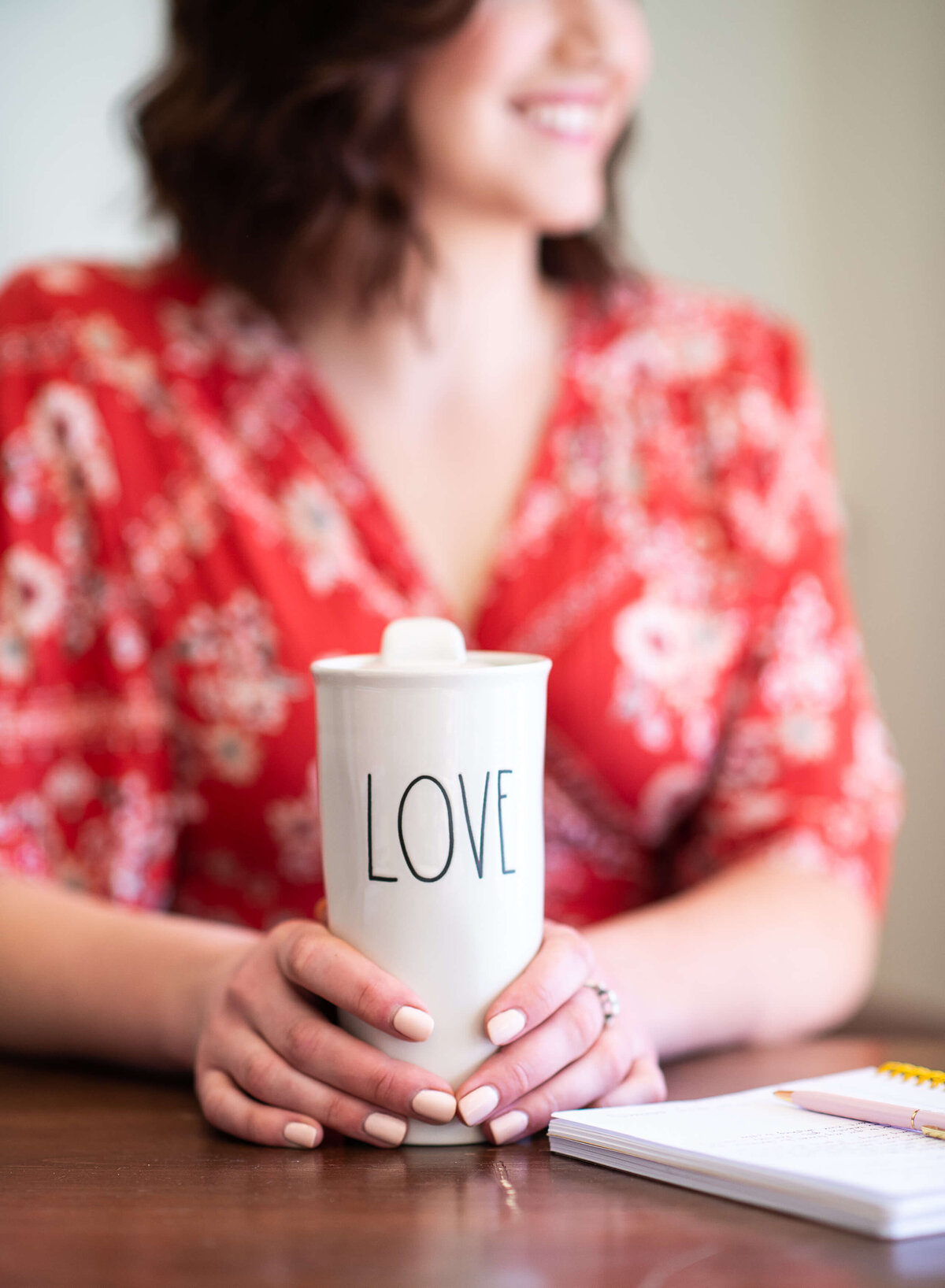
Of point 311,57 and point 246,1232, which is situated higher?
point 311,57

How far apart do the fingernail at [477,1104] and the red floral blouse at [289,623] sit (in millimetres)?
429

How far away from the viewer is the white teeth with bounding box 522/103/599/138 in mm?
1021

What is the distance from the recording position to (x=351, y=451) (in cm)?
106

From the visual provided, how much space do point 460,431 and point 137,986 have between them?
0.58 metres

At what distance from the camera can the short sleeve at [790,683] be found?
Result: 0.99 metres

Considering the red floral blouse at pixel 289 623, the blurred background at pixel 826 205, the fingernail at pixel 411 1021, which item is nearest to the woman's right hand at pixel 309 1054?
the fingernail at pixel 411 1021

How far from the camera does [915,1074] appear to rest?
594 mm

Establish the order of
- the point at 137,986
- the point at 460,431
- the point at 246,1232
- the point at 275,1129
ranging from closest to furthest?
the point at 246,1232 < the point at 275,1129 < the point at 137,986 < the point at 460,431

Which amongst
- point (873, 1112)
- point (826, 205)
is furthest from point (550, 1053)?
point (826, 205)

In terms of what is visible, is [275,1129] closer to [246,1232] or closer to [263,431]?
[246,1232]

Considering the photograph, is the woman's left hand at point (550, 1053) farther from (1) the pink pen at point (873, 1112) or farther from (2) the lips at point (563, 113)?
(2) the lips at point (563, 113)

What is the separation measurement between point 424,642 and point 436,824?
8cm

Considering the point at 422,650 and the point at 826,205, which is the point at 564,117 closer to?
the point at 422,650

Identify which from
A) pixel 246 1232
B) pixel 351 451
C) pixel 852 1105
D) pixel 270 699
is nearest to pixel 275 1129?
pixel 246 1232
